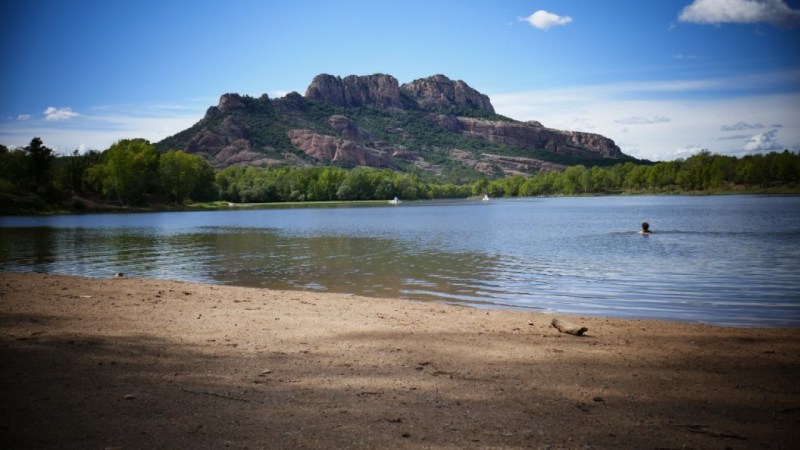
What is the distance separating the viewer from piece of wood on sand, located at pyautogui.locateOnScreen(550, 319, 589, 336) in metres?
11.1

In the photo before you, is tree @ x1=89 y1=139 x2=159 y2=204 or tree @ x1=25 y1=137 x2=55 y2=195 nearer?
tree @ x1=25 y1=137 x2=55 y2=195

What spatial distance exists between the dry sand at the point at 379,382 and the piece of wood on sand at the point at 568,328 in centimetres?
20

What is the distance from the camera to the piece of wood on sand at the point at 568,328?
11.1m

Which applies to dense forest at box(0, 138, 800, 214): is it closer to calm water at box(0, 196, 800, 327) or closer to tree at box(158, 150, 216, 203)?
tree at box(158, 150, 216, 203)

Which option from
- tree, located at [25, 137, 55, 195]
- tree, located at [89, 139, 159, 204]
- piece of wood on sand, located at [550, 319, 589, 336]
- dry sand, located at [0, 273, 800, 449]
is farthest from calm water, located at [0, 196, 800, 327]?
tree, located at [89, 139, 159, 204]

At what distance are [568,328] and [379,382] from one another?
17.5 feet

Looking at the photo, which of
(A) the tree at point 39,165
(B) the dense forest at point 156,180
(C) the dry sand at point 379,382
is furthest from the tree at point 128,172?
(C) the dry sand at point 379,382

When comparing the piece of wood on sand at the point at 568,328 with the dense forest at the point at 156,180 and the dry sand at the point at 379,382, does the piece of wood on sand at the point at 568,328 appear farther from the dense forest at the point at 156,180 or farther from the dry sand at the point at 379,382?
the dense forest at the point at 156,180

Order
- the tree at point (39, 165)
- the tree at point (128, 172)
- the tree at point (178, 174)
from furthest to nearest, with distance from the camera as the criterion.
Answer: the tree at point (178, 174) → the tree at point (128, 172) → the tree at point (39, 165)

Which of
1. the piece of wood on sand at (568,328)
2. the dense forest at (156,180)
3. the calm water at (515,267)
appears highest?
the dense forest at (156,180)

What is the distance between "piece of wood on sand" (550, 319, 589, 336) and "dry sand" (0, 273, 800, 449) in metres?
0.20

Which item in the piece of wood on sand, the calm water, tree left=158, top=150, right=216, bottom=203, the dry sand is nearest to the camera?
the dry sand

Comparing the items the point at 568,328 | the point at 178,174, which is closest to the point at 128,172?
the point at 178,174

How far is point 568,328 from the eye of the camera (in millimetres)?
11234
